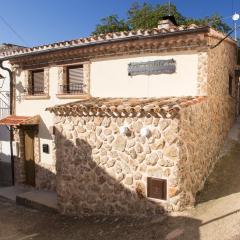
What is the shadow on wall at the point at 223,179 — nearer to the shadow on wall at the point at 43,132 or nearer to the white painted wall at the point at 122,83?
the white painted wall at the point at 122,83

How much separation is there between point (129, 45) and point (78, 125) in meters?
3.61

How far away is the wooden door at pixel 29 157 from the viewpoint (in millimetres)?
15403

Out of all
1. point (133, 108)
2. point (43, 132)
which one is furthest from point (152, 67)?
point (43, 132)

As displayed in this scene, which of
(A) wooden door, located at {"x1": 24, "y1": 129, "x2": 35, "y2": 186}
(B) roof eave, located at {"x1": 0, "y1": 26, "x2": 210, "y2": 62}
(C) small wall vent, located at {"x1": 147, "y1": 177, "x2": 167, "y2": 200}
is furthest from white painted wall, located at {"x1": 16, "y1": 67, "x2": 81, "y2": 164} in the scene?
(C) small wall vent, located at {"x1": 147, "y1": 177, "x2": 167, "y2": 200}

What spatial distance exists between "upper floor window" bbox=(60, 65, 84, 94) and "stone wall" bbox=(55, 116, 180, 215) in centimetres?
305

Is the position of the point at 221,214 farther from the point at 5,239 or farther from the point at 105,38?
the point at 105,38

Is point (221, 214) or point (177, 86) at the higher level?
point (177, 86)

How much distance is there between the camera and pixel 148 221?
28.9ft

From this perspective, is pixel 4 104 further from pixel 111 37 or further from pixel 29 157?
pixel 111 37

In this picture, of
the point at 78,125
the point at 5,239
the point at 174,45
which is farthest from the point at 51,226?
the point at 174,45

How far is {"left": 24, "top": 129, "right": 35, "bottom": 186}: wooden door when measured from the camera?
1540 centimetres

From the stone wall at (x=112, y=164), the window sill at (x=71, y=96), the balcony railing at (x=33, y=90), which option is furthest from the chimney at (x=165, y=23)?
the balcony railing at (x=33, y=90)

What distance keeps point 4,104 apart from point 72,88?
193 inches

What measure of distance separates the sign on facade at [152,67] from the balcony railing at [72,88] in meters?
2.66
